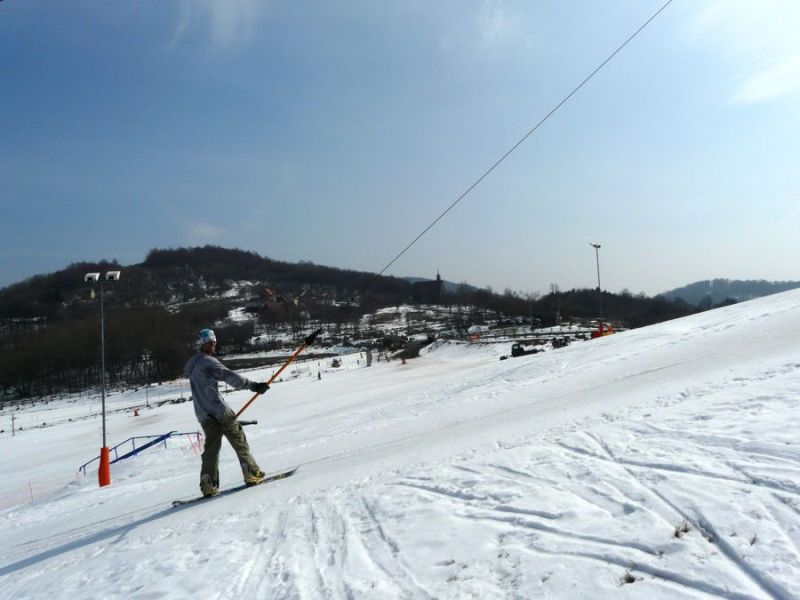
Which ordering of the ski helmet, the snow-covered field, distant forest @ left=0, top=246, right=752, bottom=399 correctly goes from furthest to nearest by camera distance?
distant forest @ left=0, top=246, right=752, bottom=399 → the ski helmet → the snow-covered field

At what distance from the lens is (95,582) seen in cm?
463

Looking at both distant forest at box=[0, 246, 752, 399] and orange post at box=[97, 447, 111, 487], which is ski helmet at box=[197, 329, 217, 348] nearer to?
orange post at box=[97, 447, 111, 487]

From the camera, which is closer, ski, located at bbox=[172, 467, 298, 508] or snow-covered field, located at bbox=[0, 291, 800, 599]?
snow-covered field, located at bbox=[0, 291, 800, 599]

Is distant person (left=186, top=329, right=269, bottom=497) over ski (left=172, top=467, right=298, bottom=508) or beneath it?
over

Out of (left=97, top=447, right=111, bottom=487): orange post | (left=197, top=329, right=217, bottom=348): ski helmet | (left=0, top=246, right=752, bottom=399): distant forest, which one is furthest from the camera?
(left=0, top=246, right=752, bottom=399): distant forest

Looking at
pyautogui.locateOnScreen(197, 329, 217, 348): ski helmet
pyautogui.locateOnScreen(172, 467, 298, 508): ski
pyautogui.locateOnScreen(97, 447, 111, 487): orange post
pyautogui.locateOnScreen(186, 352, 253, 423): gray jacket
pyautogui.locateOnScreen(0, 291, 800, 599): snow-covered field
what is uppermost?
pyautogui.locateOnScreen(197, 329, 217, 348): ski helmet

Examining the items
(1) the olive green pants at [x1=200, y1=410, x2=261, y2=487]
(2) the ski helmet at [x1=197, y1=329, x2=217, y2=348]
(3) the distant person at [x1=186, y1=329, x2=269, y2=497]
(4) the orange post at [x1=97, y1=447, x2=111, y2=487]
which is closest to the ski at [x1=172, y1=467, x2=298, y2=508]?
(3) the distant person at [x1=186, y1=329, x2=269, y2=497]

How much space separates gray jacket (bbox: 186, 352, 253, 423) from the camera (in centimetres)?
705

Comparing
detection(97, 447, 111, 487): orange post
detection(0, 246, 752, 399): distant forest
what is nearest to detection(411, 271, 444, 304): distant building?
detection(0, 246, 752, 399): distant forest

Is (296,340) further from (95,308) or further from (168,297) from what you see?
(168,297)

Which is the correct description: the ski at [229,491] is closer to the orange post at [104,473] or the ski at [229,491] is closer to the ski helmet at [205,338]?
the ski helmet at [205,338]

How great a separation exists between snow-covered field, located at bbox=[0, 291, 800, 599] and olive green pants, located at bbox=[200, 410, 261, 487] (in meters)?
0.55

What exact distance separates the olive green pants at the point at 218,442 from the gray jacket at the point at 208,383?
11 cm

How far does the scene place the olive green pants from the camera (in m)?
7.10
